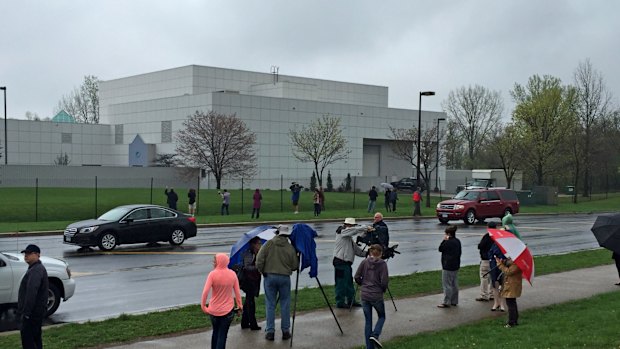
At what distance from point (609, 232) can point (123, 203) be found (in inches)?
1290

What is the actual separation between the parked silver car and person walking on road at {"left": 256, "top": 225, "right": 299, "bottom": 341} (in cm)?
416

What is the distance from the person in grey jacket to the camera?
853cm

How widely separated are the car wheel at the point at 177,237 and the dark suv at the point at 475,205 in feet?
53.9

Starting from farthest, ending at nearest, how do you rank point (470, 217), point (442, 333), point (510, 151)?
point (510, 151), point (470, 217), point (442, 333)

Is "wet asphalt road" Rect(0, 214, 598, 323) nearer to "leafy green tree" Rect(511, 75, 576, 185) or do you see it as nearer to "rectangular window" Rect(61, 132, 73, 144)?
"leafy green tree" Rect(511, 75, 576, 185)

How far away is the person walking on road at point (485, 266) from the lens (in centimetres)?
1294

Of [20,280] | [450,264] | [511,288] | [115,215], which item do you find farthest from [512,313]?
[115,215]

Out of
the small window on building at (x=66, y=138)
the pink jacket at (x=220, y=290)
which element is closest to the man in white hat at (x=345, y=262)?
the pink jacket at (x=220, y=290)

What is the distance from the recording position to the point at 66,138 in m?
80.6

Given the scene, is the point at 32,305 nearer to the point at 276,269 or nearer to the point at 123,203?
the point at 276,269

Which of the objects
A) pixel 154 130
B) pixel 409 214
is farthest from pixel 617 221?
pixel 154 130

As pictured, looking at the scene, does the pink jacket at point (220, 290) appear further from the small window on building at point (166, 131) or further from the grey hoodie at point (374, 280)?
the small window on building at point (166, 131)

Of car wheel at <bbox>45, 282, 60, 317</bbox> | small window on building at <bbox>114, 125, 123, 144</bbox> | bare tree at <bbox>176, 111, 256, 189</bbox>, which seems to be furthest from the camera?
small window on building at <bbox>114, 125, 123, 144</bbox>

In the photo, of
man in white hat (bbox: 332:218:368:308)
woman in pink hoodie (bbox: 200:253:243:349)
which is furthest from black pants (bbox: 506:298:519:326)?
woman in pink hoodie (bbox: 200:253:243:349)
